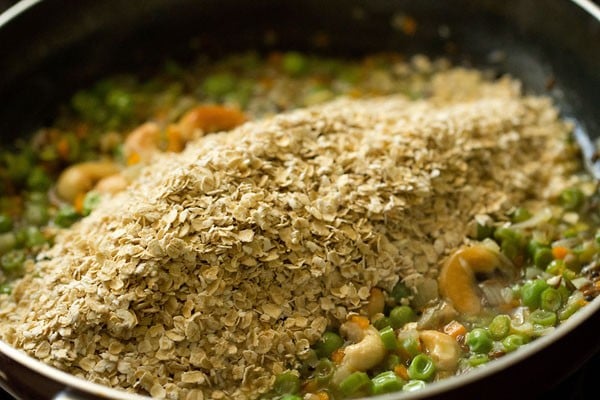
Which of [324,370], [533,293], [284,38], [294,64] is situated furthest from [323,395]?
[284,38]

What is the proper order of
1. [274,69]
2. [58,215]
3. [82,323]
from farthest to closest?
[274,69], [58,215], [82,323]

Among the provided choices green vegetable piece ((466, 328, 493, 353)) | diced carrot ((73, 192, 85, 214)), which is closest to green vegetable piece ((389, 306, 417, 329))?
green vegetable piece ((466, 328, 493, 353))

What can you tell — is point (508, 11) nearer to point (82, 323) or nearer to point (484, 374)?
point (484, 374)

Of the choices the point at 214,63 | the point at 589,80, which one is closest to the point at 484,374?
the point at 589,80

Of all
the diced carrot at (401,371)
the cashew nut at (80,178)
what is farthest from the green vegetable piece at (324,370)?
the cashew nut at (80,178)

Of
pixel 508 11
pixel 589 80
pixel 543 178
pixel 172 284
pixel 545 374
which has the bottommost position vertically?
pixel 545 374

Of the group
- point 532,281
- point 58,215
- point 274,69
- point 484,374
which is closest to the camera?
point 484,374

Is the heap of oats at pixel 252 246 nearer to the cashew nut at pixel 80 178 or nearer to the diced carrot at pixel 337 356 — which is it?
the diced carrot at pixel 337 356
